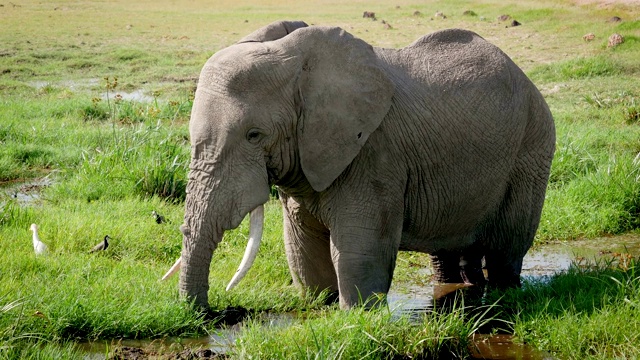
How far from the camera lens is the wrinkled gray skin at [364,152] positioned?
475 centimetres

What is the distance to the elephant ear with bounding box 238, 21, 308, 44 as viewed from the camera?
5.10 meters

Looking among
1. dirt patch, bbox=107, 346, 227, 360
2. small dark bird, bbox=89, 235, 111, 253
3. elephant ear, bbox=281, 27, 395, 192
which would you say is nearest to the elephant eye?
elephant ear, bbox=281, 27, 395, 192

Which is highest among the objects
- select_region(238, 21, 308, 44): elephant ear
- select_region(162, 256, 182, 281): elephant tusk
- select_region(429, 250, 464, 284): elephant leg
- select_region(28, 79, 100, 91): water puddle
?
select_region(238, 21, 308, 44): elephant ear

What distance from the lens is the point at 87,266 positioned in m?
5.77

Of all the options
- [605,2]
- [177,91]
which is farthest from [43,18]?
[605,2]

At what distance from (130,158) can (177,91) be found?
5841 mm

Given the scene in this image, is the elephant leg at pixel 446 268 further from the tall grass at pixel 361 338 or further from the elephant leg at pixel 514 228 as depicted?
the tall grass at pixel 361 338

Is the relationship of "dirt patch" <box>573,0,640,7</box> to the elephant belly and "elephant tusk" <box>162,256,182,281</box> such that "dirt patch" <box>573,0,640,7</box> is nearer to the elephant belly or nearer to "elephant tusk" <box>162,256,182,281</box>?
the elephant belly

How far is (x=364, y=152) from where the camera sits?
16.7 ft

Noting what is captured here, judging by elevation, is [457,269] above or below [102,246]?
below

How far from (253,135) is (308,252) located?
1128 mm

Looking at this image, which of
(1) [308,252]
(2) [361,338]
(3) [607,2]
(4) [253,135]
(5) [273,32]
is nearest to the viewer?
(2) [361,338]

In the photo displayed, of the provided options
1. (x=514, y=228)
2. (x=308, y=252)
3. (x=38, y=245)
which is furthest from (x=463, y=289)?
(x=38, y=245)

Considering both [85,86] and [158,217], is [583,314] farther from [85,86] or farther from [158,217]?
[85,86]
